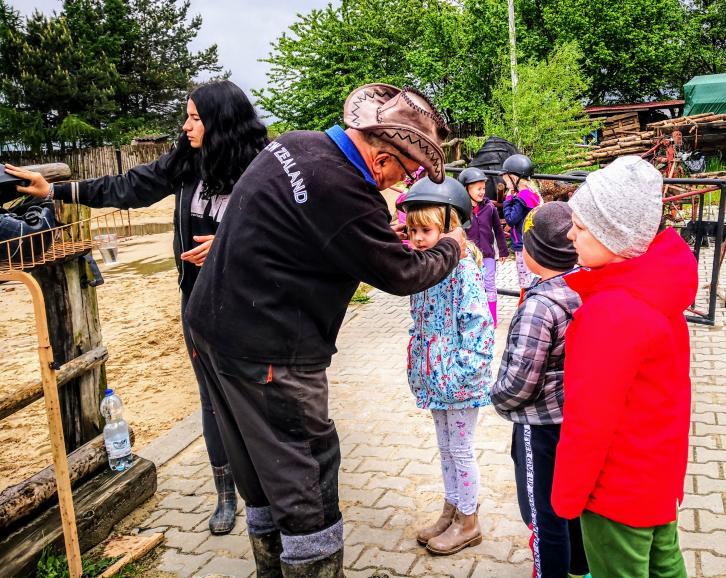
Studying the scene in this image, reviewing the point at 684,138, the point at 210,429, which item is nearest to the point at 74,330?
the point at 210,429

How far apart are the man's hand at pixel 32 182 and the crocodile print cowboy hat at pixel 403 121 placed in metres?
1.73

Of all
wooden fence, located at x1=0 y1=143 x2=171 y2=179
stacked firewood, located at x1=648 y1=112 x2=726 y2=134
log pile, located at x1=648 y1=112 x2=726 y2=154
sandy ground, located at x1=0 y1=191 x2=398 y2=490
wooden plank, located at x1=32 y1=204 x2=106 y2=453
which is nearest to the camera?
wooden plank, located at x1=32 y1=204 x2=106 y2=453

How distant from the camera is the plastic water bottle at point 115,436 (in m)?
3.90

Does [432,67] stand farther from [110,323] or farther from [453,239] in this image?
[453,239]

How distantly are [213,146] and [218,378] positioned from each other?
4.30 ft

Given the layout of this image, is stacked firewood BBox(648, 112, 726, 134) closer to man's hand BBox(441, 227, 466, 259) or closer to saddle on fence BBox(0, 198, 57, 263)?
man's hand BBox(441, 227, 466, 259)

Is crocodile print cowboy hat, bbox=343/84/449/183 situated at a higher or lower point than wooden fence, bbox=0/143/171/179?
lower

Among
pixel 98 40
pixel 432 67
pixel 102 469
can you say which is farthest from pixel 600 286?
pixel 98 40

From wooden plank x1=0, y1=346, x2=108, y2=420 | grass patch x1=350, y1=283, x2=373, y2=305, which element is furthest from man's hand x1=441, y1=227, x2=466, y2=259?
grass patch x1=350, y1=283, x2=373, y2=305

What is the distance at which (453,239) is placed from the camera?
2734 millimetres

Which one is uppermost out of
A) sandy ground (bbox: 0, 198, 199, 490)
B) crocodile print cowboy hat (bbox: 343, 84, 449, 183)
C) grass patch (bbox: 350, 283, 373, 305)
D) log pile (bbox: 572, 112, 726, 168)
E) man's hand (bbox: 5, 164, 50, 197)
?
log pile (bbox: 572, 112, 726, 168)

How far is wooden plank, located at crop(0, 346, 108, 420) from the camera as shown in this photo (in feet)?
10.9

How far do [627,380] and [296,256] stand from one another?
1.14 meters

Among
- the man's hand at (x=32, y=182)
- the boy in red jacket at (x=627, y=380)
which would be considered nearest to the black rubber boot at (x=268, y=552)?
the boy in red jacket at (x=627, y=380)
